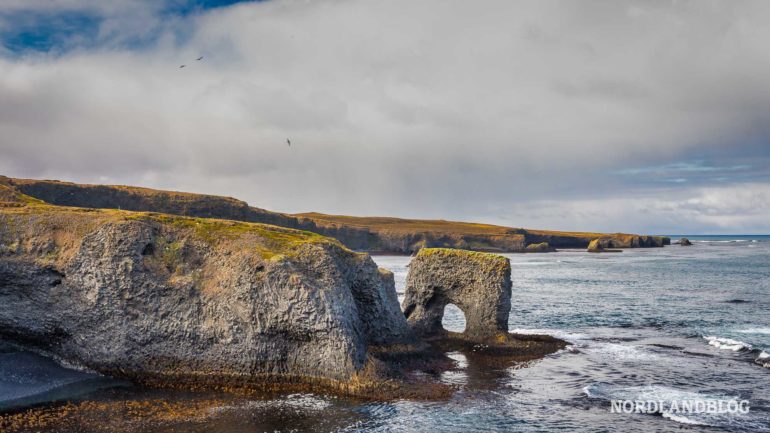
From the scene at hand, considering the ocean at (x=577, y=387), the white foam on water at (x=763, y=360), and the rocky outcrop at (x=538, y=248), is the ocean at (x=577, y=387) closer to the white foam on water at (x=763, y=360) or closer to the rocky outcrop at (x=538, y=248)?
the white foam on water at (x=763, y=360)

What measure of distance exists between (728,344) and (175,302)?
112 feet

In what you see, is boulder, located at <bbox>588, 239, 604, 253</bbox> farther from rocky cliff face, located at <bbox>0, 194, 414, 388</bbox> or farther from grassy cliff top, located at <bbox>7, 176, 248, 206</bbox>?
rocky cliff face, located at <bbox>0, 194, 414, 388</bbox>

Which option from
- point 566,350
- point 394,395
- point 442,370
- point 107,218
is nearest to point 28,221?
point 107,218

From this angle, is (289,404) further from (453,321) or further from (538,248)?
(538,248)

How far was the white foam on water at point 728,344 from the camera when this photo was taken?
35062mm

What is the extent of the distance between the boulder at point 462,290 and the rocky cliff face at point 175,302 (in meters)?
10.3

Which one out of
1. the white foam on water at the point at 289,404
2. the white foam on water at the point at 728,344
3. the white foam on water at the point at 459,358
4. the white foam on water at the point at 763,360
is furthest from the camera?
the white foam on water at the point at 728,344

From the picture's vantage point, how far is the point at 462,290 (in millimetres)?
38094

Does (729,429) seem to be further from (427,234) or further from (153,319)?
(427,234)

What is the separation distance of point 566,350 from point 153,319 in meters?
24.5

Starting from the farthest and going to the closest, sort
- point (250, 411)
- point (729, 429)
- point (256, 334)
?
point (256, 334), point (250, 411), point (729, 429)

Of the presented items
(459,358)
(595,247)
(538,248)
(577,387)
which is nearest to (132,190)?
(459,358)

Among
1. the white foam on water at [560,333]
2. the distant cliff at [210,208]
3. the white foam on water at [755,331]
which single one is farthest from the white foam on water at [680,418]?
the distant cliff at [210,208]

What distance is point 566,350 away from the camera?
35.3 m
